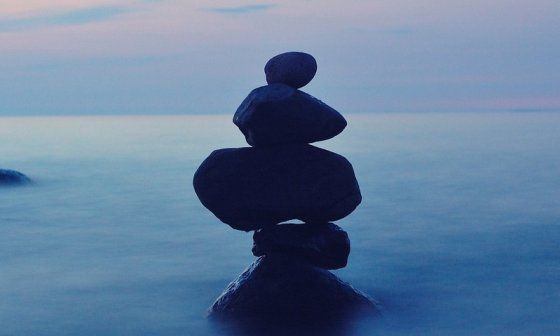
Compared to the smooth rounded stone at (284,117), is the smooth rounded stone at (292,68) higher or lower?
higher

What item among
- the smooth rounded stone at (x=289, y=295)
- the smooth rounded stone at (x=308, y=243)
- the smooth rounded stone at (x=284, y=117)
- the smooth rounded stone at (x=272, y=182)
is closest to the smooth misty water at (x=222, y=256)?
the smooth rounded stone at (x=289, y=295)

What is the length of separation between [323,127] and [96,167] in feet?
152

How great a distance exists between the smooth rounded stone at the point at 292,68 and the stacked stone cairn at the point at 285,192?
0.06 feet

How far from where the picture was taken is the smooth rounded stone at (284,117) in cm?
1328

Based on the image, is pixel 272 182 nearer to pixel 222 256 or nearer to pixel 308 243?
pixel 308 243

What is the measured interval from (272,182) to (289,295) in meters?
2.06

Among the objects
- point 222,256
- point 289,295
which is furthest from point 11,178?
point 289,295

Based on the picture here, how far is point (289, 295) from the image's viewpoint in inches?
543

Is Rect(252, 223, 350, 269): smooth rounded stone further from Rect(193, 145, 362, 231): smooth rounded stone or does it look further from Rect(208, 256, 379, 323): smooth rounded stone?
Rect(193, 145, 362, 231): smooth rounded stone

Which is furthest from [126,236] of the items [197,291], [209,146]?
[209,146]

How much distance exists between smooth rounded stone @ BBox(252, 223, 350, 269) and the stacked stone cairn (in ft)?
0.06

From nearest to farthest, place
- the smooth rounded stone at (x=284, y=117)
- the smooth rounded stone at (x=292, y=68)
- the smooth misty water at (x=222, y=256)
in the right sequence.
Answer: the smooth rounded stone at (x=284, y=117) < the smooth rounded stone at (x=292, y=68) < the smooth misty water at (x=222, y=256)

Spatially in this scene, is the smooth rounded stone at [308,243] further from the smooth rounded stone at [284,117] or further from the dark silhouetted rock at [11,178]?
the dark silhouetted rock at [11,178]

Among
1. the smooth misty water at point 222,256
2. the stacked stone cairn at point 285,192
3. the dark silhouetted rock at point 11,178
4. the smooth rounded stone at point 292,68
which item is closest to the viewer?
the stacked stone cairn at point 285,192
